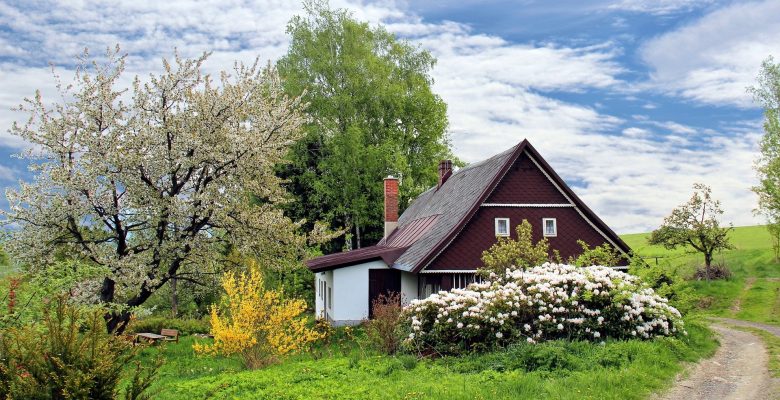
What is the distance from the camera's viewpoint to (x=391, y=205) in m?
35.9

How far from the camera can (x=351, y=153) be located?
125 ft

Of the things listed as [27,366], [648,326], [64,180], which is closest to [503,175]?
[648,326]

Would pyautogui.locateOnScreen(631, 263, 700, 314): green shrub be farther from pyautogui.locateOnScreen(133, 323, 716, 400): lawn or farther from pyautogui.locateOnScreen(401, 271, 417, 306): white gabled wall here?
pyautogui.locateOnScreen(401, 271, 417, 306): white gabled wall

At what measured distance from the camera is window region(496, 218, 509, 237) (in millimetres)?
23875

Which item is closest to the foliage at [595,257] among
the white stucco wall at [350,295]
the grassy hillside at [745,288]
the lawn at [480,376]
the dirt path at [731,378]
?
the grassy hillside at [745,288]

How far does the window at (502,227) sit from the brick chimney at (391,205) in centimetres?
1175

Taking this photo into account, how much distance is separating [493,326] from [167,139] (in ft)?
36.4

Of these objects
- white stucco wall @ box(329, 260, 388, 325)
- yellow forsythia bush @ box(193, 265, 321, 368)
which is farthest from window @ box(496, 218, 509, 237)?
yellow forsythia bush @ box(193, 265, 321, 368)

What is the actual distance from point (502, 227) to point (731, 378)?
463 inches

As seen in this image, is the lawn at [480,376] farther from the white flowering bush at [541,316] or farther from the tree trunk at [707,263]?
the tree trunk at [707,263]

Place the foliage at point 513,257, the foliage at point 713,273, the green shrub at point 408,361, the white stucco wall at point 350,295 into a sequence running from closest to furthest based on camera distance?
the green shrub at point 408,361 < the foliage at point 513,257 < the white stucco wall at point 350,295 < the foliage at point 713,273

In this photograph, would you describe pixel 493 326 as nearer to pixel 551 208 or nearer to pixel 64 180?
pixel 551 208

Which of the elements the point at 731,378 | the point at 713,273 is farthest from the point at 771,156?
the point at 731,378

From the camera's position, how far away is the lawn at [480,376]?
35.9 feet
